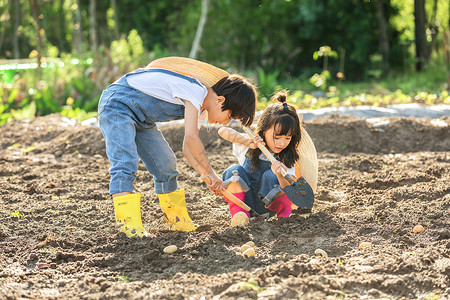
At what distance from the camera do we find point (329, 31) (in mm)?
12586

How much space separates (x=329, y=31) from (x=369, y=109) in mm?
6884

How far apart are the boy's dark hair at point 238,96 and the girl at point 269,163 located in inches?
12.8

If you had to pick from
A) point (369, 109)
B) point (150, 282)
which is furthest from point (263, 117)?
point (369, 109)

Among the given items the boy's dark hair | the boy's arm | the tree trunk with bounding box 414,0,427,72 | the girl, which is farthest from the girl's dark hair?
the tree trunk with bounding box 414,0,427,72

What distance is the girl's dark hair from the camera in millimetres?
3113

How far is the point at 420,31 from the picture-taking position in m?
11.9

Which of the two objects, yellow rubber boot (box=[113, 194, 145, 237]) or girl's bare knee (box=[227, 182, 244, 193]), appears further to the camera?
girl's bare knee (box=[227, 182, 244, 193])

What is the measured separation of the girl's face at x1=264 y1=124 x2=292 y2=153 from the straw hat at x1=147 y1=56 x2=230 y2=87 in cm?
46

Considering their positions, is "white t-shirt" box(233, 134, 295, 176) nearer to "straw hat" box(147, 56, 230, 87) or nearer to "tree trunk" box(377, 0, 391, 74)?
"straw hat" box(147, 56, 230, 87)

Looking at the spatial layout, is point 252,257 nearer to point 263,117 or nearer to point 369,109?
point 263,117

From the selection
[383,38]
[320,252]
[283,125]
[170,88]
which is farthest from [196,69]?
[383,38]

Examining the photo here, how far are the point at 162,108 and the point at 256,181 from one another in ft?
2.62

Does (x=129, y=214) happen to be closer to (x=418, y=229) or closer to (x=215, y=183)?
Result: (x=215, y=183)

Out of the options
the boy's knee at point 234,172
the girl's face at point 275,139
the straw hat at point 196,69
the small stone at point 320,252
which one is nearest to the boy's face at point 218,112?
the straw hat at point 196,69
